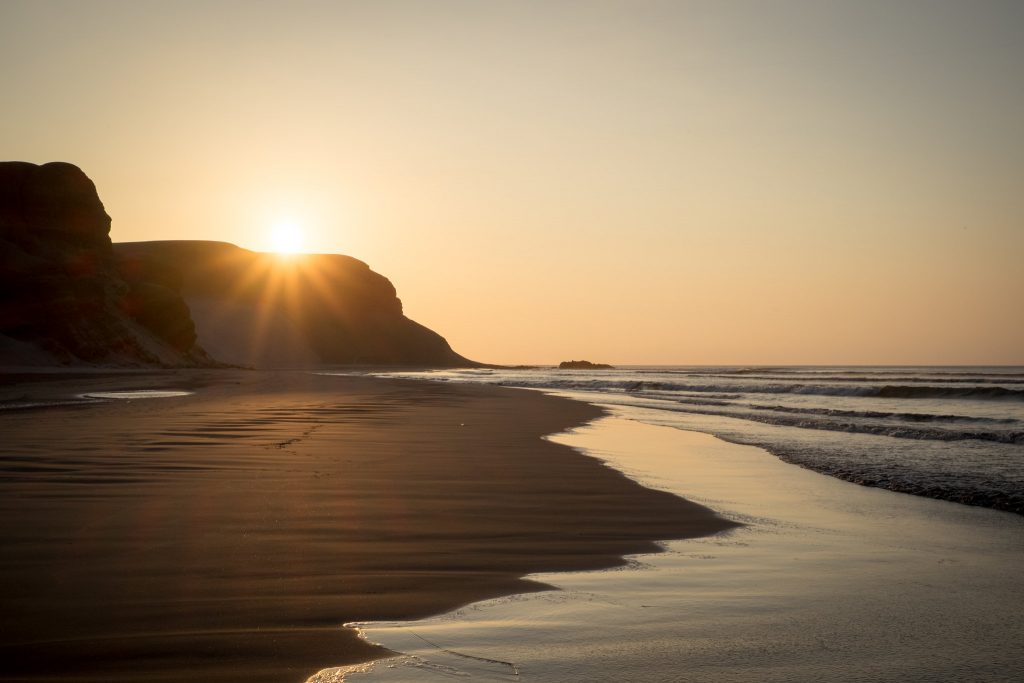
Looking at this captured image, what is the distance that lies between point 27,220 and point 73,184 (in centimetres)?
435

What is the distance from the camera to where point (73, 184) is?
5531 centimetres

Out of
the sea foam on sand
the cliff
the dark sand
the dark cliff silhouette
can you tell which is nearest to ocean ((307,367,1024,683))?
the sea foam on sand

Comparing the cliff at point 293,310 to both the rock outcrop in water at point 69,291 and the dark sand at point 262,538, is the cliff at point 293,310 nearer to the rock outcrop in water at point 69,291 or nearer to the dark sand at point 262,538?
the rock outcrop in water at point 69,291

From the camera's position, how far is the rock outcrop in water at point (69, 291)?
43.7m

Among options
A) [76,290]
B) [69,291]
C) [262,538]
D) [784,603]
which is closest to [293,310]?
[76,290]

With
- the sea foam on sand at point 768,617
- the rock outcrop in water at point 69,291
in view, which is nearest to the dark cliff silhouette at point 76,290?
the rock outcrop in water at point 69,291

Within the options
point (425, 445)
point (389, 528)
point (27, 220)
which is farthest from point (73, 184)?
point (389, 528)

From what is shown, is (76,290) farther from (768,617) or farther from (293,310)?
(293,310)

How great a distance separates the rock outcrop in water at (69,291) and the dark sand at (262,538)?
38.1 meters

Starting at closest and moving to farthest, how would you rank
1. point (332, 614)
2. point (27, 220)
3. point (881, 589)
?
point (332, 614), point (881, 589), point (27, 220)

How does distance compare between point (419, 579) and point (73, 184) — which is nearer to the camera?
point (419, 579)

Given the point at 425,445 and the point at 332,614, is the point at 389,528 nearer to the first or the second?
the point at 332,614

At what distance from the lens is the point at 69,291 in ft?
153

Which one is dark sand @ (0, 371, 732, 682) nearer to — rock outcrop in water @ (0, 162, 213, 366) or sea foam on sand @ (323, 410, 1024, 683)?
sea foam on sand @ (323, 410, 1024, 683)
